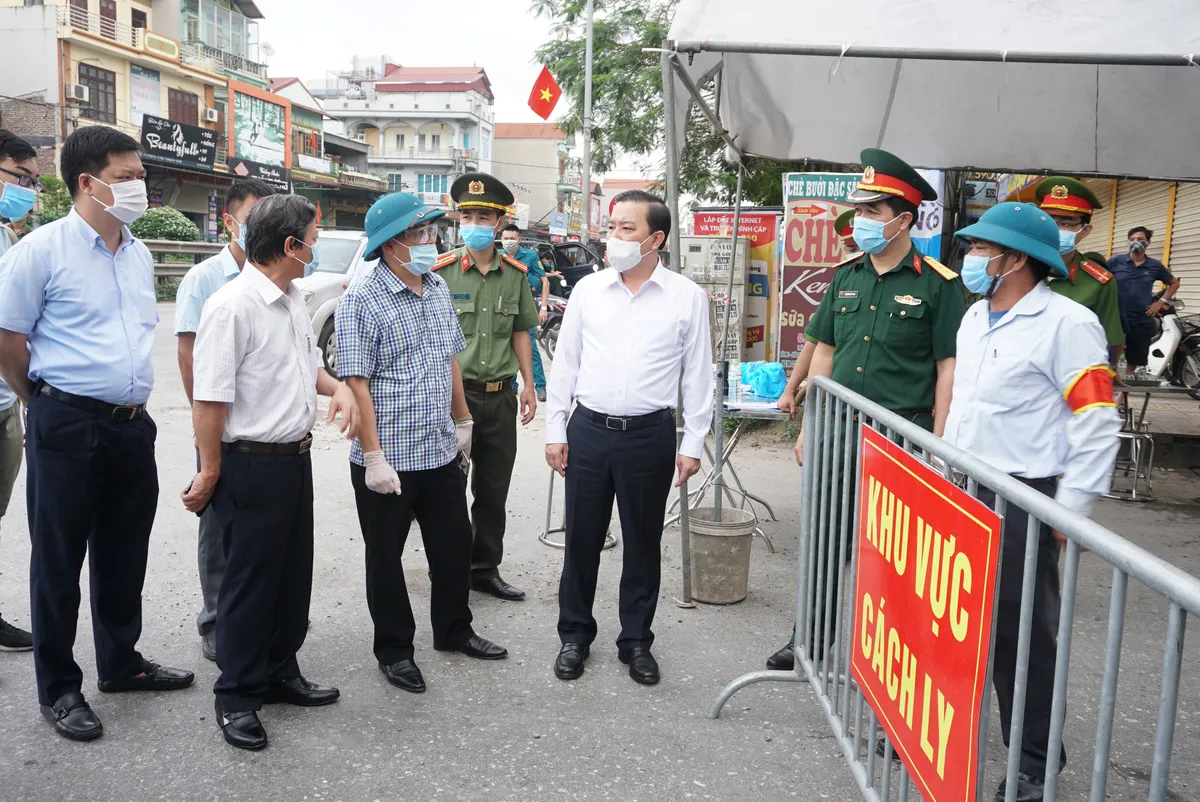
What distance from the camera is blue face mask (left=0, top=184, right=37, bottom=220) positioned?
3.95 meters

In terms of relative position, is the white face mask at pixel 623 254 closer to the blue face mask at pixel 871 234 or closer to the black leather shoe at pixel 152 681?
the blue face mask at pixel 871 234

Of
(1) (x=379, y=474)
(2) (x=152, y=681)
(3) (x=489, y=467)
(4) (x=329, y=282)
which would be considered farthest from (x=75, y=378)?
(4) (x=329, y=282)

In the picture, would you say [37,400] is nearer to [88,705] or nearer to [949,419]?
[88,705]

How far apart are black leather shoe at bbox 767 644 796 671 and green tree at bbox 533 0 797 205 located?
39.7ft

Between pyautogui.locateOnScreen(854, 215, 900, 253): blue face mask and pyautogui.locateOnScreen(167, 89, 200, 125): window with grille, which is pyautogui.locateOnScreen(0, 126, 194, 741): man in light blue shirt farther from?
pyautogui.locateOnScreen(167, 89, 200, 125): window with grille

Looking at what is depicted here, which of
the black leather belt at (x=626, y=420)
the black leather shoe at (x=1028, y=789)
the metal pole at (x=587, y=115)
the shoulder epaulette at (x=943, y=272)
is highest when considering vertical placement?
the metal pole at (x=587, y=115)

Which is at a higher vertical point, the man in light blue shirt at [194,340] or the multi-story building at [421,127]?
the multi-story building at [421,127]

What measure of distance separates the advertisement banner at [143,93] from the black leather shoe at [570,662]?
36.9 meters

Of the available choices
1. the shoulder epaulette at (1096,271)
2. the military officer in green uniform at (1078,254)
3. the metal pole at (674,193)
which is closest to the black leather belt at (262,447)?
the metal pole at (674,193)

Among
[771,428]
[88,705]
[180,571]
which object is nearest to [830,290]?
[88,705]

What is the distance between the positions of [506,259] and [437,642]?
6.60 feet

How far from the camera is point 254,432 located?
317 cm

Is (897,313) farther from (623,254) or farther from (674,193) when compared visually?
(674,193)

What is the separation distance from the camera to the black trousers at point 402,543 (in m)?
3.71
